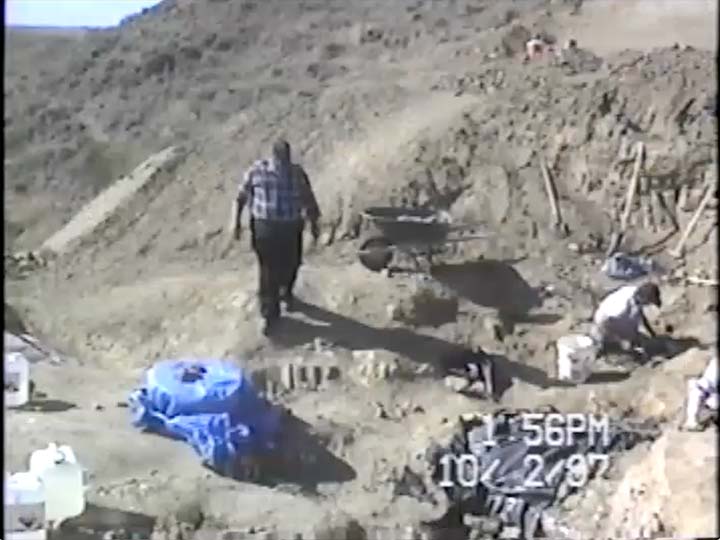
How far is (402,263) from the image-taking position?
2.57 m

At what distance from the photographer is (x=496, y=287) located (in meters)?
2.56

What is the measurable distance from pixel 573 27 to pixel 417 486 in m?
0.85

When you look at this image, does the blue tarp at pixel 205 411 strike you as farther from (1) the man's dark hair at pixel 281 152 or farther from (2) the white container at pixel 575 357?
(2) the white container at pixel 575 357

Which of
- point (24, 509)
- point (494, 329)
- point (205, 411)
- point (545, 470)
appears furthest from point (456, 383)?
point (24, 509)

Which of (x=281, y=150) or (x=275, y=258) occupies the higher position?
(x=281, y=150)

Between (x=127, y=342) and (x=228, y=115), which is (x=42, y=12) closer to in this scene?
(x=228, y=115)

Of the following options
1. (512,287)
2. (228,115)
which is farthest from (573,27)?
(228,115)

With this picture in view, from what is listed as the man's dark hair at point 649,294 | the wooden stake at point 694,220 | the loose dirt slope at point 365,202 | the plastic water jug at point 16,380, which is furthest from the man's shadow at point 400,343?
the plastic water jug at point 16,380

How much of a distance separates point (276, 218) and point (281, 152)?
115mm

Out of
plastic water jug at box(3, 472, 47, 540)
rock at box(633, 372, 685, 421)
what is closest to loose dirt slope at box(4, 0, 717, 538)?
rock at box(633, 372, 685, 421)

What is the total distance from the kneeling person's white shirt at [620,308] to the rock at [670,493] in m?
0.22

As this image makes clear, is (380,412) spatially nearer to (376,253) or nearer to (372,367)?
(372,367)

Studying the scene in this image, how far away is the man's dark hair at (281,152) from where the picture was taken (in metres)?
2.51

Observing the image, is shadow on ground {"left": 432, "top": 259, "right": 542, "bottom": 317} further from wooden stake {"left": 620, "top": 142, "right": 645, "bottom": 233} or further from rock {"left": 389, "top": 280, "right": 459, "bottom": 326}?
wooden stake {"left": 620, "top": 142, "right": 645, "bottom": 233}
